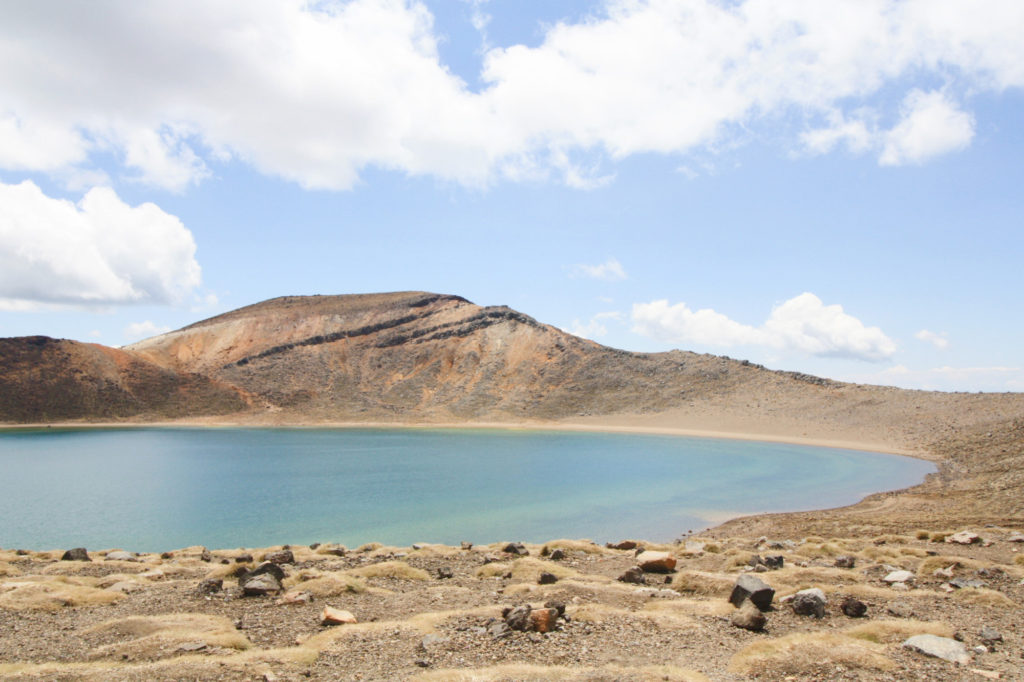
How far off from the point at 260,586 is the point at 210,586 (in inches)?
50.0

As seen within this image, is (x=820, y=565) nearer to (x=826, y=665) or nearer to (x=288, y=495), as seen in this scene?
(x=826, y=665)

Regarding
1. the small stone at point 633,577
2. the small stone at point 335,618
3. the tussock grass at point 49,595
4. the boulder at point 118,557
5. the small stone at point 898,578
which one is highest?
the small stone at point 898,578

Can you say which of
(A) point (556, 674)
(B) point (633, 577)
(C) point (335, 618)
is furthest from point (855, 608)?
(C) point (335, 618)

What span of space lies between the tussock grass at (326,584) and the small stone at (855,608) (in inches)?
378

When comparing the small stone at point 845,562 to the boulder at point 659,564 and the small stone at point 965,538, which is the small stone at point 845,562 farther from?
the small stone at point 965,538

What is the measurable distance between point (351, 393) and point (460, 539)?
95.8 meters

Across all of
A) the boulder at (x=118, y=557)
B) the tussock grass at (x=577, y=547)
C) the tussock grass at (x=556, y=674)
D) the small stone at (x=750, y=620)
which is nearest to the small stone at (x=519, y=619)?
the tussock grass at (x=556, y=674)

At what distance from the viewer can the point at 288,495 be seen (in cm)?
3534

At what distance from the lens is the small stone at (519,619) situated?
948 cm

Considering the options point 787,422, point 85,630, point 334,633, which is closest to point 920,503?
point 334,633

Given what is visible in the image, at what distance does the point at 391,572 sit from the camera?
14.8m

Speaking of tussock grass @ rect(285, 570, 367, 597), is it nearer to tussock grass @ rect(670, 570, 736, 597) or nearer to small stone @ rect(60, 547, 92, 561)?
tussock grass @ rect(670, 570, 736, 597)

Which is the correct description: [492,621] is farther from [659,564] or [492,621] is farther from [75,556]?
[75,556]

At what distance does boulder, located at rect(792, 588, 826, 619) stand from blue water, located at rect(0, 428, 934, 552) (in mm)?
15143
